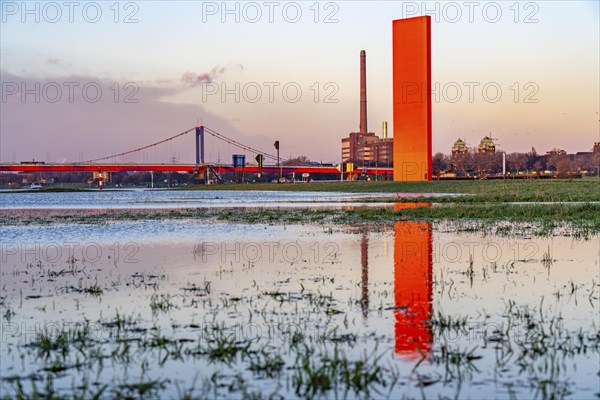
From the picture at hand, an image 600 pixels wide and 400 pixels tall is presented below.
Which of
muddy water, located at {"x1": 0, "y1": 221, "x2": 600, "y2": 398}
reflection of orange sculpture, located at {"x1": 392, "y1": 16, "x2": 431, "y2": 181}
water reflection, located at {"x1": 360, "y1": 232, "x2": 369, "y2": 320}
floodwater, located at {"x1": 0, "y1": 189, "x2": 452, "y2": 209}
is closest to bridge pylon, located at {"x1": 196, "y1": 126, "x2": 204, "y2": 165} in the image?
reflection of orange sculpture, located at {"x1": 392, "y1": 16, "x2": 431, "y2": 181}

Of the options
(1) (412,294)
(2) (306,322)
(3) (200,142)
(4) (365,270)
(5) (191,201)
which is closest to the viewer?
(2) (306,322)

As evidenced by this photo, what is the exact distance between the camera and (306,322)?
803 centimetres

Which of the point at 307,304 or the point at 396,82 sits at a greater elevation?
the point at 396,82

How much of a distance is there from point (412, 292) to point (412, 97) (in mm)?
90059

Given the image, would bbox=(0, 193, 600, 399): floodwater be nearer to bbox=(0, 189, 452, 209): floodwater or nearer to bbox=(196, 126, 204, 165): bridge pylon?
bbox=(0, 189, 452, 209): floodwater

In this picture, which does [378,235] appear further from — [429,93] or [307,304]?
→ [429,93]

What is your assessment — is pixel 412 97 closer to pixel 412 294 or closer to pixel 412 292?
pixel 412 292

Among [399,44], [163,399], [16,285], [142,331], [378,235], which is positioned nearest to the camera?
[163,399]

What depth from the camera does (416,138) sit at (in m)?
99.0

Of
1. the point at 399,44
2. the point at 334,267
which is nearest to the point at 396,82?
the point at 399,44

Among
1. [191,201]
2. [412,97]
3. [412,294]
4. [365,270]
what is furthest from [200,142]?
[412,294]

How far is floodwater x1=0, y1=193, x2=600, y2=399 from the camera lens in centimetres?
582

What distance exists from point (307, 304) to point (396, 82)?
3508 inches

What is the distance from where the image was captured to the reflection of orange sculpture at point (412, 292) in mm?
7031
